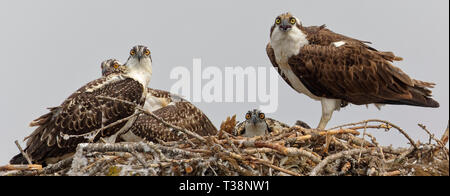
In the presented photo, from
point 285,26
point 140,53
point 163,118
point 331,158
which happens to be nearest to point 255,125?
point 285,26

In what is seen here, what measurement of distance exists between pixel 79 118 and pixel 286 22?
3285mm

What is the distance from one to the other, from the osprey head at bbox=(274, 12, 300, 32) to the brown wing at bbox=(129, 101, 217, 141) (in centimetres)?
234

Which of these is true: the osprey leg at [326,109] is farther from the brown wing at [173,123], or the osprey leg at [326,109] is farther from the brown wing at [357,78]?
the brown wing at [173,123]

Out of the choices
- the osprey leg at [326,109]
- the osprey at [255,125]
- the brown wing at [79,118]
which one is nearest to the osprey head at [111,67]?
the brown wing at [79,118]

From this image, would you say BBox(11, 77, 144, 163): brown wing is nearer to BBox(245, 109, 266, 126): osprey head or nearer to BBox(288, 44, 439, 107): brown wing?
BBox(245, 109, 266, 126): osprey head

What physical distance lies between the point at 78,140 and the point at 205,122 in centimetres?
255

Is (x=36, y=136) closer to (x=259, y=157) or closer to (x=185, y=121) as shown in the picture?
(x=185, y=121)

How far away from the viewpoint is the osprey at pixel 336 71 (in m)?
10.2

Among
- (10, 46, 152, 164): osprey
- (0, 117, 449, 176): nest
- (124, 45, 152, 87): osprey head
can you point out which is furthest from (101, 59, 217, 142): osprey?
(0, 117, 449, 176): nest

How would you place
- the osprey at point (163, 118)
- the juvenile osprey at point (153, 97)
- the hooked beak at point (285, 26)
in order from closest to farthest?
the hooked beak at point (285, 26) < the osprey at point (163, 118) < the juvenile osprey at point (153, 97)

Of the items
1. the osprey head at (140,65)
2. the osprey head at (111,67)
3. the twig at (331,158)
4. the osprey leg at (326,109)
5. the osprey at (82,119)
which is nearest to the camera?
the twig at (331,158)

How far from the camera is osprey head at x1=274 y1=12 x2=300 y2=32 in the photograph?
10148mm

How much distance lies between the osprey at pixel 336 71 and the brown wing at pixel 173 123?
1.76 metres
